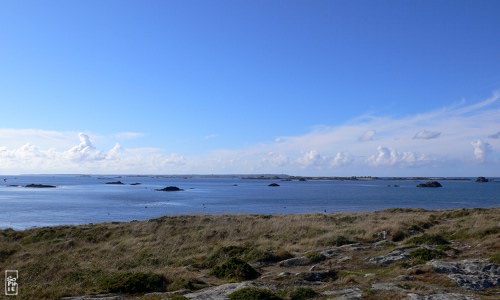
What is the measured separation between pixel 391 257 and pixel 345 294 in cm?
722

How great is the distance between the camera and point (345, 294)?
12172 mm

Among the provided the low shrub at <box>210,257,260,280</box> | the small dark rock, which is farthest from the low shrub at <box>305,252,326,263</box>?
the small dark rock

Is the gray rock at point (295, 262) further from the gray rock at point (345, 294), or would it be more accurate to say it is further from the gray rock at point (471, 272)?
the gray rock at point (345, 294)

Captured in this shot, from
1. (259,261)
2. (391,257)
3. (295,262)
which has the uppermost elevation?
(391,257)

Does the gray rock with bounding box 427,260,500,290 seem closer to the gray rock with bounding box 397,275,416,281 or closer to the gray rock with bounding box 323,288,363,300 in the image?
the gray rock with bounding box 397,275,416,281

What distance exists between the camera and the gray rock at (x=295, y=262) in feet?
62.4

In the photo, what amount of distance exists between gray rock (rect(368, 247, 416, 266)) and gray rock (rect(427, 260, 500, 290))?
210 centimetres

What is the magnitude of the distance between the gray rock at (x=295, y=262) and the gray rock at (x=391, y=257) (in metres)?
2.76

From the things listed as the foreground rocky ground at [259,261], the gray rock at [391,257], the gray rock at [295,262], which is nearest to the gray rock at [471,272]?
the foreground rocky ground at [259,261]

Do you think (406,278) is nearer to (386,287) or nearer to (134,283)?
(386,287)

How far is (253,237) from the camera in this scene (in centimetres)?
3002

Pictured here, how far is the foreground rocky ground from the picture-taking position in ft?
43.2

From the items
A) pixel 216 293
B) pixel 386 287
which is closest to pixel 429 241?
pixel 386 287

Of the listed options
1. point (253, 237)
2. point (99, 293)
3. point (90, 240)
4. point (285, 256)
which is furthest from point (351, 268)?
point (90, 240)
